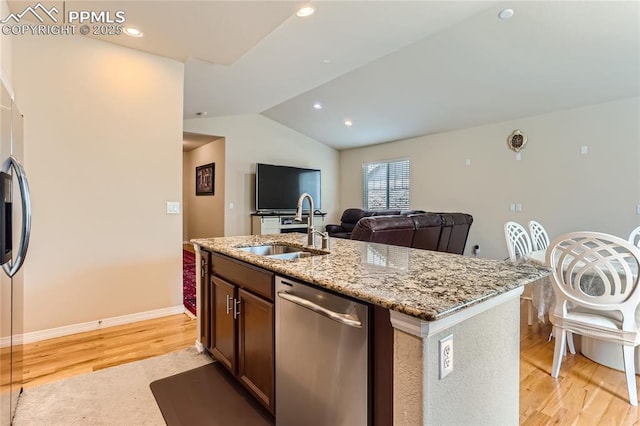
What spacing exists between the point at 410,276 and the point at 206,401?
4.74 ft

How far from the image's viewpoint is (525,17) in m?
3.05

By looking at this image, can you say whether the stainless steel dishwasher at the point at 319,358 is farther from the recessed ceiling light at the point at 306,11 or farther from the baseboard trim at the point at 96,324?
the recessed ceiling light at the point at 306,11

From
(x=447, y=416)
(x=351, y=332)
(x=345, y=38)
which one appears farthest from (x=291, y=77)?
(x=447, y=416)

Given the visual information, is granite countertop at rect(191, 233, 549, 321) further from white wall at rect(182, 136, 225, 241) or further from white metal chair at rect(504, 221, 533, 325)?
white wall at rect(182, 136, 225, 241)

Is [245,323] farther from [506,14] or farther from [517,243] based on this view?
[506,14]

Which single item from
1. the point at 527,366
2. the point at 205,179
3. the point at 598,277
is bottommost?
the point at 527,366

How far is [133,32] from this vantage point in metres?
2.69

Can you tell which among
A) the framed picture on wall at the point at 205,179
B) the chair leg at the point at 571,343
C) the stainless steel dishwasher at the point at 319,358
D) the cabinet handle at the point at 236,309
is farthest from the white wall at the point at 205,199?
the chair leg at the point at 571,343

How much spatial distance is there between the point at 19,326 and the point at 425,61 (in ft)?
15.2

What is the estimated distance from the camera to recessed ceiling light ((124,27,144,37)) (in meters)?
2.63

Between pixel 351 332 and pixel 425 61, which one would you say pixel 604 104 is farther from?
pixel 351 332

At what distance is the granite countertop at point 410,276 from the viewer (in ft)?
3.12

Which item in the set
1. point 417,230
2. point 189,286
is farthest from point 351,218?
point 189,286

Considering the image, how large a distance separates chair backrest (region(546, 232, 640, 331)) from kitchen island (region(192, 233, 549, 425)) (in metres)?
0.98
